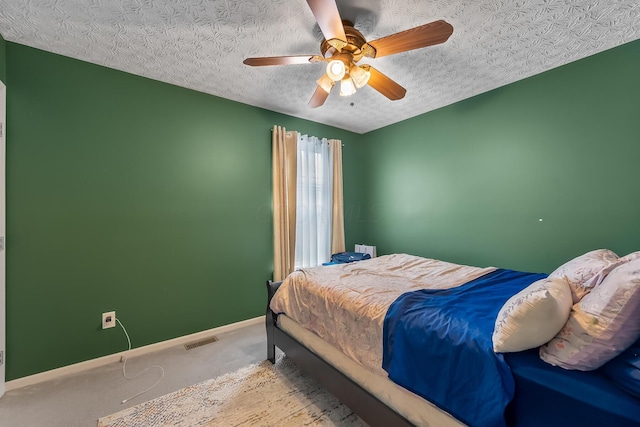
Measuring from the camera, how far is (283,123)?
339 cm

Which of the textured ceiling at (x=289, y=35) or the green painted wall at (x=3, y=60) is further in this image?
the green painted wall at (x=3, y=60)

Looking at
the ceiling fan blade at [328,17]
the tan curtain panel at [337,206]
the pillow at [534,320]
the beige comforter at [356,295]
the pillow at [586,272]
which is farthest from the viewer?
the tan curtain panel at [337,206]

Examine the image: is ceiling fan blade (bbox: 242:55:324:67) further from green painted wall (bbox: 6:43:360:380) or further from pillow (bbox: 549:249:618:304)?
pillow (bbox: 549:249:618:304)

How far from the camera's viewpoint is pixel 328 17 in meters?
1.43

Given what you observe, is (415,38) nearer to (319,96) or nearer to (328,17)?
(328,17)

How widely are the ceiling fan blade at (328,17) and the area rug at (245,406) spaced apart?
2.31 meters

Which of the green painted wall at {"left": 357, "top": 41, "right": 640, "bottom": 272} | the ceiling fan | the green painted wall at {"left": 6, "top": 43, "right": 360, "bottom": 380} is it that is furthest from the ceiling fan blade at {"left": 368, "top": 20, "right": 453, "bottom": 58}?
the green painted wall at {"left": 6, "top": 43, "right": 360, "bottom": 380}

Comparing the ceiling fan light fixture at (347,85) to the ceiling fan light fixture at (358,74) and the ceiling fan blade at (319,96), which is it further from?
the ceiling fan blade at (319,96)

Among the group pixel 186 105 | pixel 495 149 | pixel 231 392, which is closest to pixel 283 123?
pixel 186 105

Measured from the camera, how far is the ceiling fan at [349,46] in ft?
4.67

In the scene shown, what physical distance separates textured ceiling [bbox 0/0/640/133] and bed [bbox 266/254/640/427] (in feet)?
5.30

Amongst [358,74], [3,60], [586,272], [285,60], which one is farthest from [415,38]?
[3,60]

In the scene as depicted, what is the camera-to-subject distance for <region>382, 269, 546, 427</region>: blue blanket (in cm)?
100

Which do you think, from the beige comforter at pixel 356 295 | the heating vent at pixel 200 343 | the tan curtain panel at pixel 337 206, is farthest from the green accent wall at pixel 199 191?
the beige comforter at pixel 356 295
